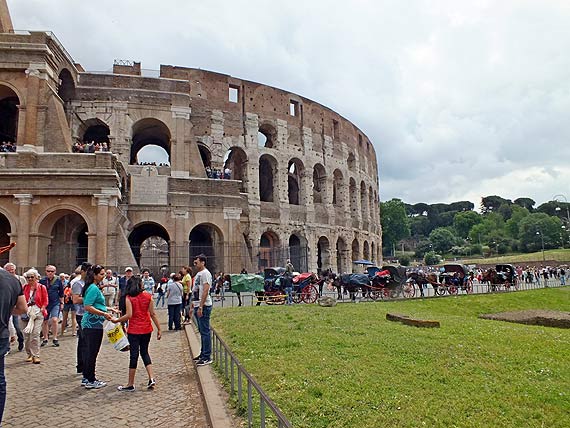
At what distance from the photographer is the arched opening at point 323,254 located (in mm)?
31328

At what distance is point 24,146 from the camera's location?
59.9 ft

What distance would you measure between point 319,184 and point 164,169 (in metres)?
12.9

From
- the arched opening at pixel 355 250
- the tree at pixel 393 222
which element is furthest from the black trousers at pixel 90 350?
the tree at pixel 393 222

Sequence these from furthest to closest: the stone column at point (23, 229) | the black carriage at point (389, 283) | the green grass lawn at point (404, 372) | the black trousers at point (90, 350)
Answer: the black carriage at point (389, 283) → the stone column at point (23, 229) → the black trousers at point (90, 350) → the green grass lawn at point (404, 372)

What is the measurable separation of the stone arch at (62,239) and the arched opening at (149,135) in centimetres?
619

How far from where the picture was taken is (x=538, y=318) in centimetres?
1217

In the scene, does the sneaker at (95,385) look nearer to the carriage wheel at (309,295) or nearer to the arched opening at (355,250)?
the carriage wheel at (309,295)

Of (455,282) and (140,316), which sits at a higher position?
(140,316)

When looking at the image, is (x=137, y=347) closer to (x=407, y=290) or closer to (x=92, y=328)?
(x=92, y=328)

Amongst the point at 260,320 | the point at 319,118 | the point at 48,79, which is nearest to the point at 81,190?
the point at 48,79

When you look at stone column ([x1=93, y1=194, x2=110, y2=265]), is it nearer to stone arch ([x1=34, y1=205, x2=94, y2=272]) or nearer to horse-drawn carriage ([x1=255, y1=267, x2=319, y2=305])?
stone arch ([x1=34, y1=205, x2=94, y2=272])

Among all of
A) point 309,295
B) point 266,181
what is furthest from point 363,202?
point 309,295

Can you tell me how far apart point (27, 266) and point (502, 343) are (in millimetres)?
16688

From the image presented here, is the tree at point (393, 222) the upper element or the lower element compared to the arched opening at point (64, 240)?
upper
